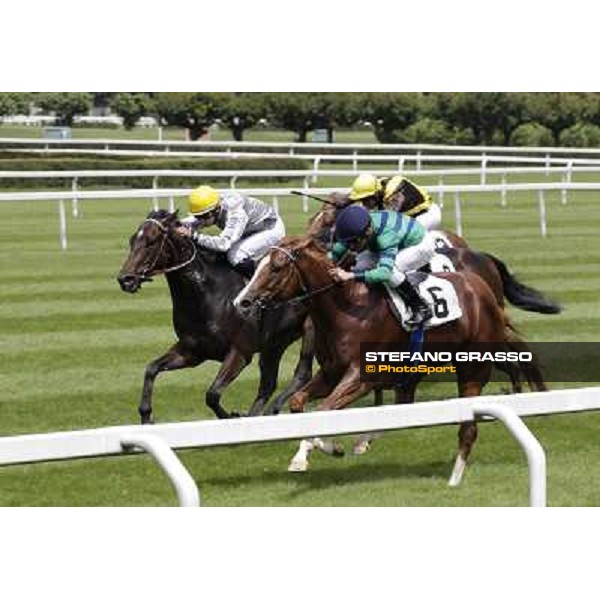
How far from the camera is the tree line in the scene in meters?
40.8

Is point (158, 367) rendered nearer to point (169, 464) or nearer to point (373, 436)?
point (373, 436)

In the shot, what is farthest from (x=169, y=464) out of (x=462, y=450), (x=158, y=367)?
(x=158, y=367)

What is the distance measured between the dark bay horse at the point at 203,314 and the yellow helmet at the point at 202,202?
0.19 m

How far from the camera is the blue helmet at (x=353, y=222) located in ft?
26.7

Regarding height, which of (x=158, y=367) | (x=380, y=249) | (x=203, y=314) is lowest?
(x=158, y=367)

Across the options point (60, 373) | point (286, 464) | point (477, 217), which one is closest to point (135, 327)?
point (60, 373)

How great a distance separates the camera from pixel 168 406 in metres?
9.90

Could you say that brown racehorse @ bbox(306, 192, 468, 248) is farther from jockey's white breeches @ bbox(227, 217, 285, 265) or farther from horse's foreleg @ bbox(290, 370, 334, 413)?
horse's foreleg @ bbox(290, 370, 334, 413)

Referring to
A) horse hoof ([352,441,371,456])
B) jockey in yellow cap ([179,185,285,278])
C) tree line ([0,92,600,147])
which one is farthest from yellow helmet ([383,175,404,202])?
tree line ([0,92,600,147])

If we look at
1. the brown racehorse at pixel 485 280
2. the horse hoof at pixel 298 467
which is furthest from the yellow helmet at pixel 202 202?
the horse hoof at pixel 298 467

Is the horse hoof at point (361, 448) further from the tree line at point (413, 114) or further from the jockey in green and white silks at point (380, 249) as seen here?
the tree line at point (413, 114)

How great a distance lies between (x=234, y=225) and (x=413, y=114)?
1299 inches

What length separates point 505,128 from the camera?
135 feet

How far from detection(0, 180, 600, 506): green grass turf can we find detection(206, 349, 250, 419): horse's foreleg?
1.30ft
